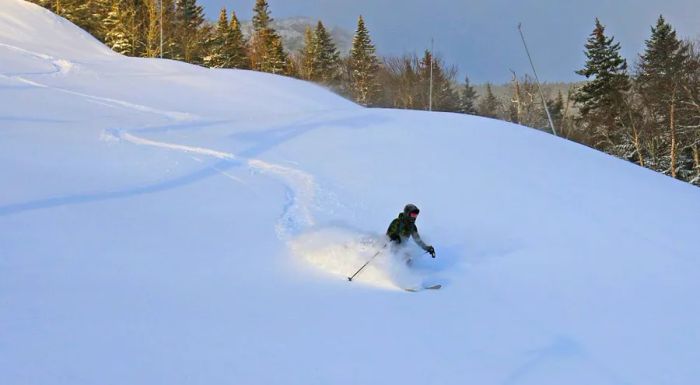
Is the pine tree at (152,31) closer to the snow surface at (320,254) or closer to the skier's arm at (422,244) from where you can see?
the snow surface at (320,254)

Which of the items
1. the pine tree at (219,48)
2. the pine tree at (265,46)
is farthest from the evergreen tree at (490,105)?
the pine tree at (219,48)

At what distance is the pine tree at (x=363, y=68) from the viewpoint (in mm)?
50219

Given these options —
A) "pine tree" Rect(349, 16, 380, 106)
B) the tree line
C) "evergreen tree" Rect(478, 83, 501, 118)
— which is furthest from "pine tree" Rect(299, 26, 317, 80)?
"evergreen tree" Rect(478, 83, 501, 118)

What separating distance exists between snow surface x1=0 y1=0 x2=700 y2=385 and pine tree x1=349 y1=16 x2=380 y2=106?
119 feet

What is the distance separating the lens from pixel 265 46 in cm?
4856

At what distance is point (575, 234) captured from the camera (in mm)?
8523

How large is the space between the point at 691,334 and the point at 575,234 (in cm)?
289

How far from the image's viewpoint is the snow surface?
4516 mm

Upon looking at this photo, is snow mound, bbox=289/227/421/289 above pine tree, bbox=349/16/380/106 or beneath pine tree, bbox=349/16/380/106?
beneath

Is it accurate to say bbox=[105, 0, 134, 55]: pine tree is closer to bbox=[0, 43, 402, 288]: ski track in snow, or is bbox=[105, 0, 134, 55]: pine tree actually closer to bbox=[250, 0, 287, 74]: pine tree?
bbox=[250, 0, 287, 74]: pine tree

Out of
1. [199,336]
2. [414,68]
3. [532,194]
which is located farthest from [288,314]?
[414,68]

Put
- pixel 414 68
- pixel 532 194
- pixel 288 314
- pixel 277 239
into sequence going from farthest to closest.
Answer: pixel 414 68 → pixel 532 194 → pixel 277 239 → pixel 288 314

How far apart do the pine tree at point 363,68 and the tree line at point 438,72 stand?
0.11 m

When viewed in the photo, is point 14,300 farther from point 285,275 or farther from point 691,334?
point 691,334
